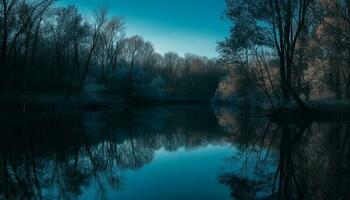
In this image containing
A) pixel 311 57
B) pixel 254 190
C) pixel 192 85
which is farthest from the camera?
pixel 192 85

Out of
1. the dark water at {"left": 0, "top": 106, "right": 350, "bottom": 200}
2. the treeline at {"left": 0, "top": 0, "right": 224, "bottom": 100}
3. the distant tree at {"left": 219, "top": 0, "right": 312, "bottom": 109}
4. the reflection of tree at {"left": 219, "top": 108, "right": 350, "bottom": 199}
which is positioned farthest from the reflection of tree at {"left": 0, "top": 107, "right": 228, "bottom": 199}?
the treeline at {"left": 0, "top": 0, "right": 224, "bottom": 100}

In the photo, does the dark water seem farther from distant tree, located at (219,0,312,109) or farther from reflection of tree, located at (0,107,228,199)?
distant tree, located at (219,0,312,109)

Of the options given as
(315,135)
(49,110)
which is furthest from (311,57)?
(49,110)

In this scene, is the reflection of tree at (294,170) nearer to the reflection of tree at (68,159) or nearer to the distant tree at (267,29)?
the reflection of tree at (68,159)

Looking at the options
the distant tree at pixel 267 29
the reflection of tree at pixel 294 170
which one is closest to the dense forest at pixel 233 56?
the distant tree at pixel 267 29

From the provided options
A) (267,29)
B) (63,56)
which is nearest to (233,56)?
(267,29)

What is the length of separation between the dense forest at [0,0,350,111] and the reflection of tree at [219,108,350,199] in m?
11.6

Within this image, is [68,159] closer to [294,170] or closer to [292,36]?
[294,170]

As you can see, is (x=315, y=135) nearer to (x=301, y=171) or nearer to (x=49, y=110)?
(x=301, y=171)

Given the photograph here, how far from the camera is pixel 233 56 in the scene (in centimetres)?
2984

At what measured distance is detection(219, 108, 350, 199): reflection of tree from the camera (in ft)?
24.4

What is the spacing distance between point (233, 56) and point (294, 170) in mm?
21192

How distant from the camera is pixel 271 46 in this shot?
95.0 feet

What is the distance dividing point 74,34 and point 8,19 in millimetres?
15959
